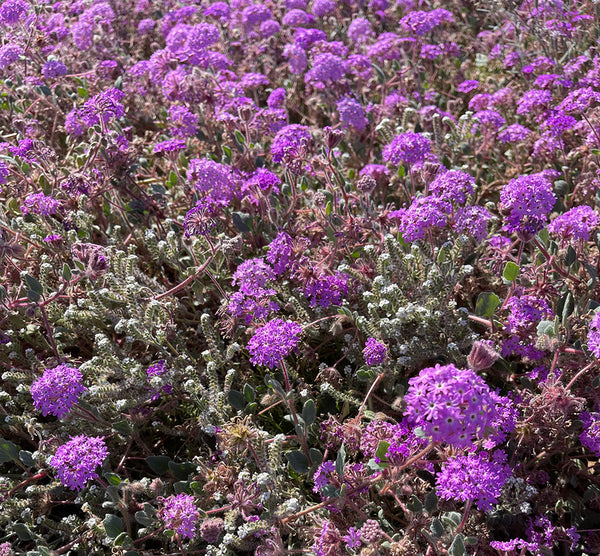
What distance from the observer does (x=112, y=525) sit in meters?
2.70

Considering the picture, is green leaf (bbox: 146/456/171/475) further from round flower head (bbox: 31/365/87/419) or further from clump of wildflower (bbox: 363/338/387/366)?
clump of wildflower (bbox: 363/338/387/366)

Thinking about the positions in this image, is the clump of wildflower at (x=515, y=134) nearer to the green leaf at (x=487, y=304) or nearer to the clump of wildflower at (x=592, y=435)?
the green leaf at (x=487, y=304)

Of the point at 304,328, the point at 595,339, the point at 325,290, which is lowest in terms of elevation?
the point at 304,328

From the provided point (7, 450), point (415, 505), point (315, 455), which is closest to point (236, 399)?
point (315, 455)

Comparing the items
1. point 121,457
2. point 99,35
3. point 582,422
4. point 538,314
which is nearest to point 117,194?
point 121,457

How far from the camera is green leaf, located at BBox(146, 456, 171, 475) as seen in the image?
9.86ft

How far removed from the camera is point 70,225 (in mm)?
3607

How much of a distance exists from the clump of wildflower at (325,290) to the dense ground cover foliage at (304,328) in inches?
0.5

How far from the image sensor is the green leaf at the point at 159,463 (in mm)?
3004

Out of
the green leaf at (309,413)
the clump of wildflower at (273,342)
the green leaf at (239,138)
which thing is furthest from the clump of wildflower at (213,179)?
the green leaf at (309,413)

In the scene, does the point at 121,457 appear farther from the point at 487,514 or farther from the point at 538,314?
the point at 538,314

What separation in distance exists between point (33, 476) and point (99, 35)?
3899 millimetres

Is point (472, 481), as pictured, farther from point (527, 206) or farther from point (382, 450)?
point (527, 206)

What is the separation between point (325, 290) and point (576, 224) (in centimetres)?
120
